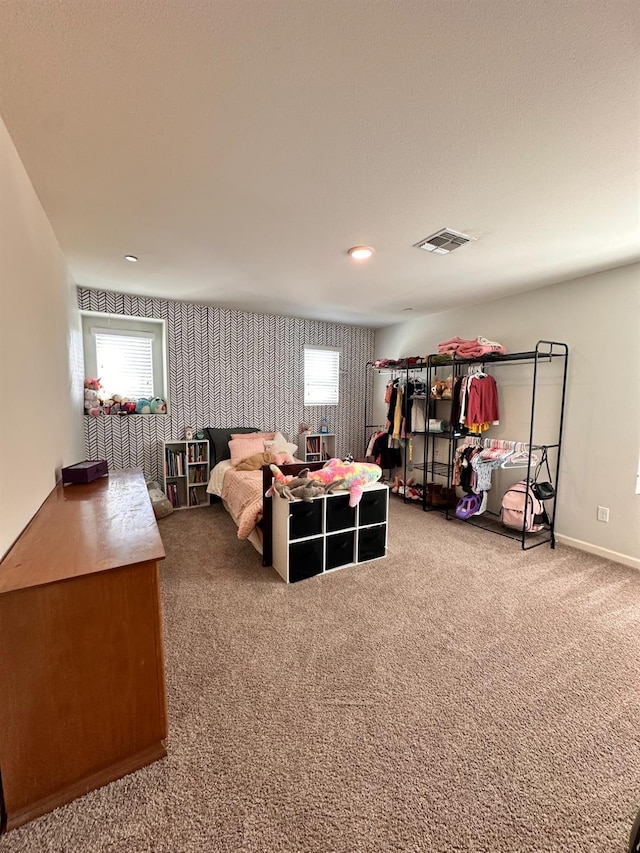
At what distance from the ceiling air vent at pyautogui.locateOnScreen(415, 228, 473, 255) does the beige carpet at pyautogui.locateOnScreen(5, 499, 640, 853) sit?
247cm

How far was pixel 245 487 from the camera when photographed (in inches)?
132

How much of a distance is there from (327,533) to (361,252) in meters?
2.17

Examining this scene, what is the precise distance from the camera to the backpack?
10.9ft

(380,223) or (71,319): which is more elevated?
(380,223)

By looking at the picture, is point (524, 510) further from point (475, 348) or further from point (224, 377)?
point (224, 377)

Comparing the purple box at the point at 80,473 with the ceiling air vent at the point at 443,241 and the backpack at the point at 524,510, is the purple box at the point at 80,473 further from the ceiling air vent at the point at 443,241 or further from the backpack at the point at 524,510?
the backpack at the point at 524,510

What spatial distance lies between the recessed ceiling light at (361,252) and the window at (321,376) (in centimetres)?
248

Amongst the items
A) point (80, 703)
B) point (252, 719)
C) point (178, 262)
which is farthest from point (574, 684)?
point (178, 262)

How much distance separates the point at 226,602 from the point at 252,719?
3.01 feet

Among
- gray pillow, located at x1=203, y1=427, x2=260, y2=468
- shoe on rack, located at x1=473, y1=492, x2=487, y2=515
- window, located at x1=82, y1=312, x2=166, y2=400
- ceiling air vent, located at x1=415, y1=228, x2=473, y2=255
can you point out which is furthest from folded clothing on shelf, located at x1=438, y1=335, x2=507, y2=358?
window, located at x1=82, y1=312, x2=166, y2=400

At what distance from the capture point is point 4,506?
1.31m

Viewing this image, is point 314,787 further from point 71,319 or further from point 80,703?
point 71,319

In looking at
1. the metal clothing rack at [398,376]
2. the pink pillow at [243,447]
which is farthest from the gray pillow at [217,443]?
the metal clothing rack at [398,376]

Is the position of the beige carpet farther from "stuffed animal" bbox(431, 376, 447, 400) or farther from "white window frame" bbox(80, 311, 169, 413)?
"white window frame" bbox(80, 311, 169, 413)
